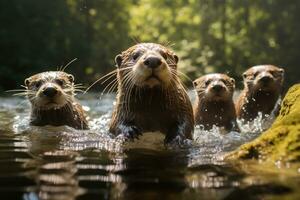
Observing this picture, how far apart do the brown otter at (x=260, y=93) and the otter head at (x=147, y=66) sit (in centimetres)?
288

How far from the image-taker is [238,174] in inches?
149

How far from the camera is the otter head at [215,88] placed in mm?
8344

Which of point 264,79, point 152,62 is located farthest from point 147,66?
point 264,79

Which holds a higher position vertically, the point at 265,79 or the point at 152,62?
the point at 265,79

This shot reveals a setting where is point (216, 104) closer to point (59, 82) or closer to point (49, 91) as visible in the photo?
point (59, 82)

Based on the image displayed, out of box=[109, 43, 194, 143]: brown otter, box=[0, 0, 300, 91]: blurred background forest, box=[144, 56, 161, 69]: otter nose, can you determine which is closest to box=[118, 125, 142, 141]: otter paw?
box=[109, 43, 194, 143]: brown otter

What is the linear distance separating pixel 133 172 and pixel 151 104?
2.10 m

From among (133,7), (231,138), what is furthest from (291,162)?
(133,7)

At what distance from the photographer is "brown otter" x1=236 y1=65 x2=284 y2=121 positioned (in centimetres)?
900

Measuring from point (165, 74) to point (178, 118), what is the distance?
64cm

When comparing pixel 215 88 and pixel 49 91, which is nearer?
pixel 49 91

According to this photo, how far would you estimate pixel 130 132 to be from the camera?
5.88m

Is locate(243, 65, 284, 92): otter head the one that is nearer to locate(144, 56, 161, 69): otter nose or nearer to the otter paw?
the otter paw

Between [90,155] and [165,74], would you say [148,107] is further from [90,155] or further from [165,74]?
[90,155]
